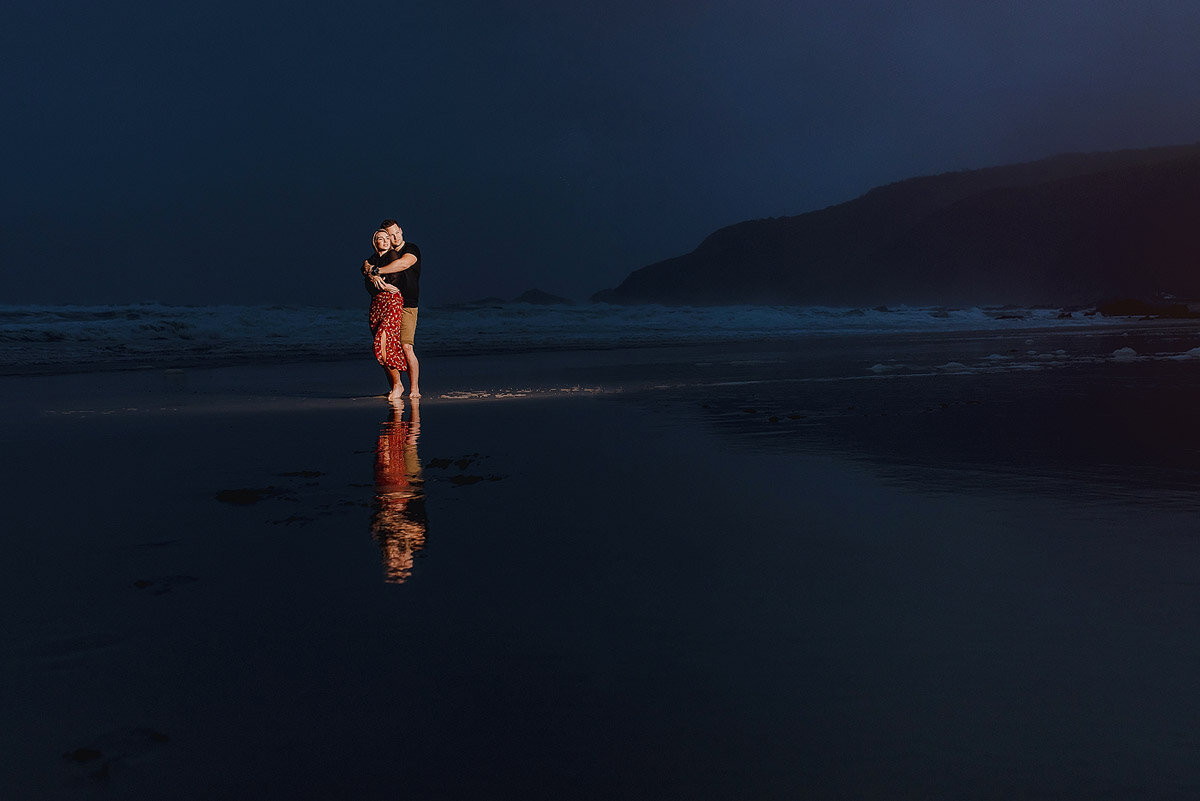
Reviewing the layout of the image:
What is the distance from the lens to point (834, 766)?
2131mm

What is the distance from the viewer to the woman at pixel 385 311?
11.8 metres

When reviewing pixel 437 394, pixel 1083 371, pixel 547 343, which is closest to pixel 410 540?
pixel 437 394

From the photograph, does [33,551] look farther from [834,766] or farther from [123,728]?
[834,766]

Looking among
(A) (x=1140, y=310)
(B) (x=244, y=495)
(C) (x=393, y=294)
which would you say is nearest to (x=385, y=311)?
(C) (x=393, y=294)

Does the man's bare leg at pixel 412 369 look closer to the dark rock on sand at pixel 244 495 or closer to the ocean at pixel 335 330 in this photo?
the dark rock on sand at pixel 244 495

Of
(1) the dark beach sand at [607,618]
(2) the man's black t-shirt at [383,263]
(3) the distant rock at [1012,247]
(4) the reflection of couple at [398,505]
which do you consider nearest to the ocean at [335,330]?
(2) the man's black t-shirt at [383,263]

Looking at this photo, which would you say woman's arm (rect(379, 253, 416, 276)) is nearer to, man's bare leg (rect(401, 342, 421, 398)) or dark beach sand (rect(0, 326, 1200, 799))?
man's bare leg (rect(401, 342, 421, 398))

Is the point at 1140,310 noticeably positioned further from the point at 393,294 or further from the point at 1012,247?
the point at 1012,247

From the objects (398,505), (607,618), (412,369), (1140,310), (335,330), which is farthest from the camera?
(1140,310)

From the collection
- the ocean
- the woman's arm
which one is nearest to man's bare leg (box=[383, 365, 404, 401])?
the woman's arm

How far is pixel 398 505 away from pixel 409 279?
763 centimetres

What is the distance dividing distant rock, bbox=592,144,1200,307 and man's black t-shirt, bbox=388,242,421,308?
10147 cm

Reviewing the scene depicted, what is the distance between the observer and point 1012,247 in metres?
143

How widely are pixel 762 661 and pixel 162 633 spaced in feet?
5.71
